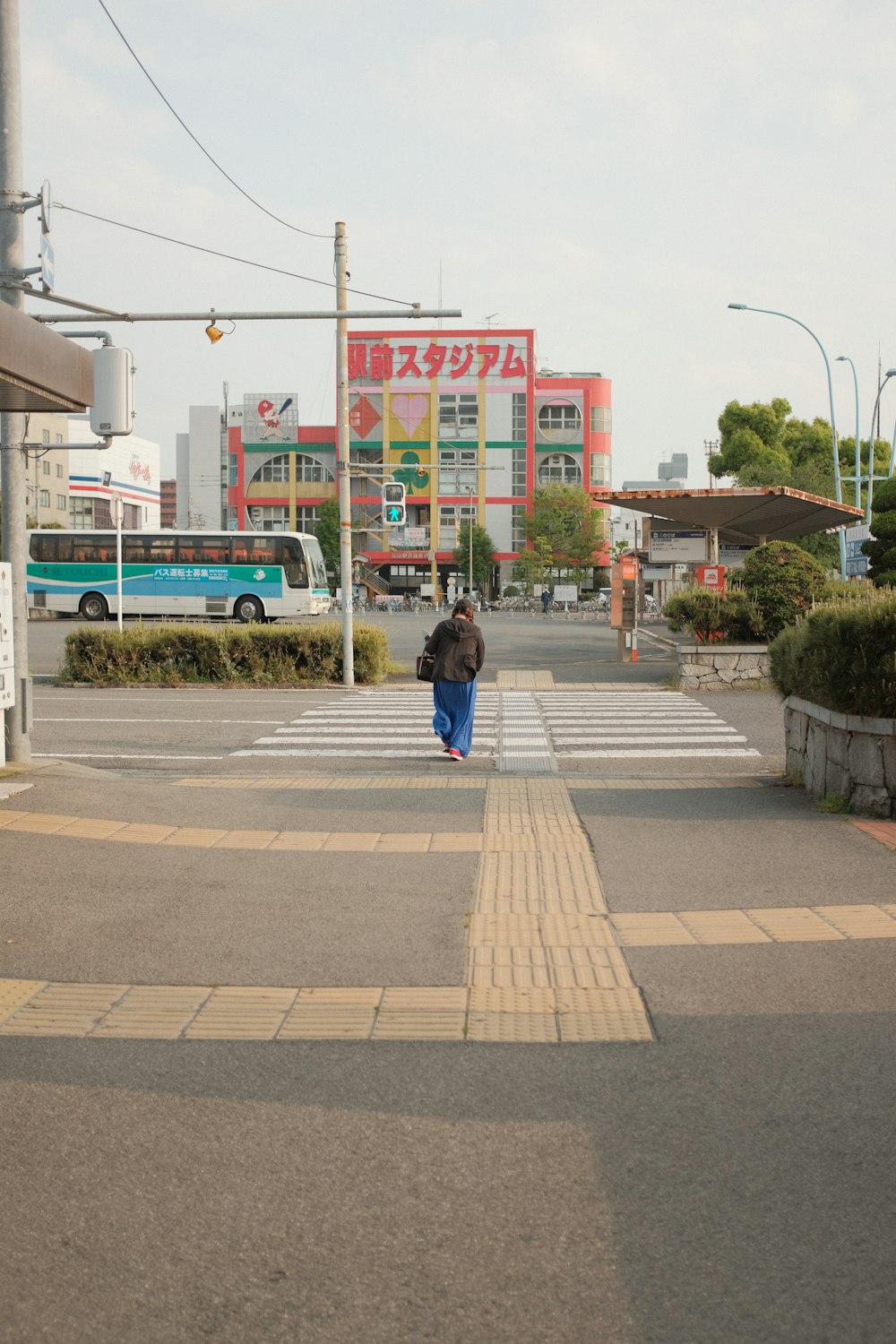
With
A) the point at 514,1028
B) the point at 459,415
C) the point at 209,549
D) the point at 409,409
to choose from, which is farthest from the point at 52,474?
the point at 514,1028

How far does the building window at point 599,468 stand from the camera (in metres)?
104

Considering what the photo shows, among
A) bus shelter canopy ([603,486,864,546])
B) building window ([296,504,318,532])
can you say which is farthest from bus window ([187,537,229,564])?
building window ([296,504,318,532])

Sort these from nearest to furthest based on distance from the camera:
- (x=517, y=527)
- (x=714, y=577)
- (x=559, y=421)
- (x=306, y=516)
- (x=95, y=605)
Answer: (x=714, y=577)
(x=95, y=605)
(x=517, y=527)
(x=559, y=421)
(x=306, y=516)

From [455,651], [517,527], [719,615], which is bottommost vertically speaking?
[455,651]

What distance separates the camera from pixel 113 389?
1027cm

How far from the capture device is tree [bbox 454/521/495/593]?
100 m

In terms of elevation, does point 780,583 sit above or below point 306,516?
below

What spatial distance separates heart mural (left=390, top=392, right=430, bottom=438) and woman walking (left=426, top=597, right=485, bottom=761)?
3575 inches

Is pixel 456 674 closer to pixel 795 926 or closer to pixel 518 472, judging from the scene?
pixel 795 926

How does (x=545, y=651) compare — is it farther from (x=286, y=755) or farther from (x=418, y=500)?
(x=418, y=500)

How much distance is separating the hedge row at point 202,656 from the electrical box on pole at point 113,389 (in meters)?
12.7

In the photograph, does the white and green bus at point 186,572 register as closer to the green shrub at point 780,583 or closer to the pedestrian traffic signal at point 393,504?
the pedestrian traffic signal at point 393,504

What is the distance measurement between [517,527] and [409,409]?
1247 centimetres

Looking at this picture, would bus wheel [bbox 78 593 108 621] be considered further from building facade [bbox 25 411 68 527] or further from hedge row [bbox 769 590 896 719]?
building facade [bbox 25 411 68 527]
